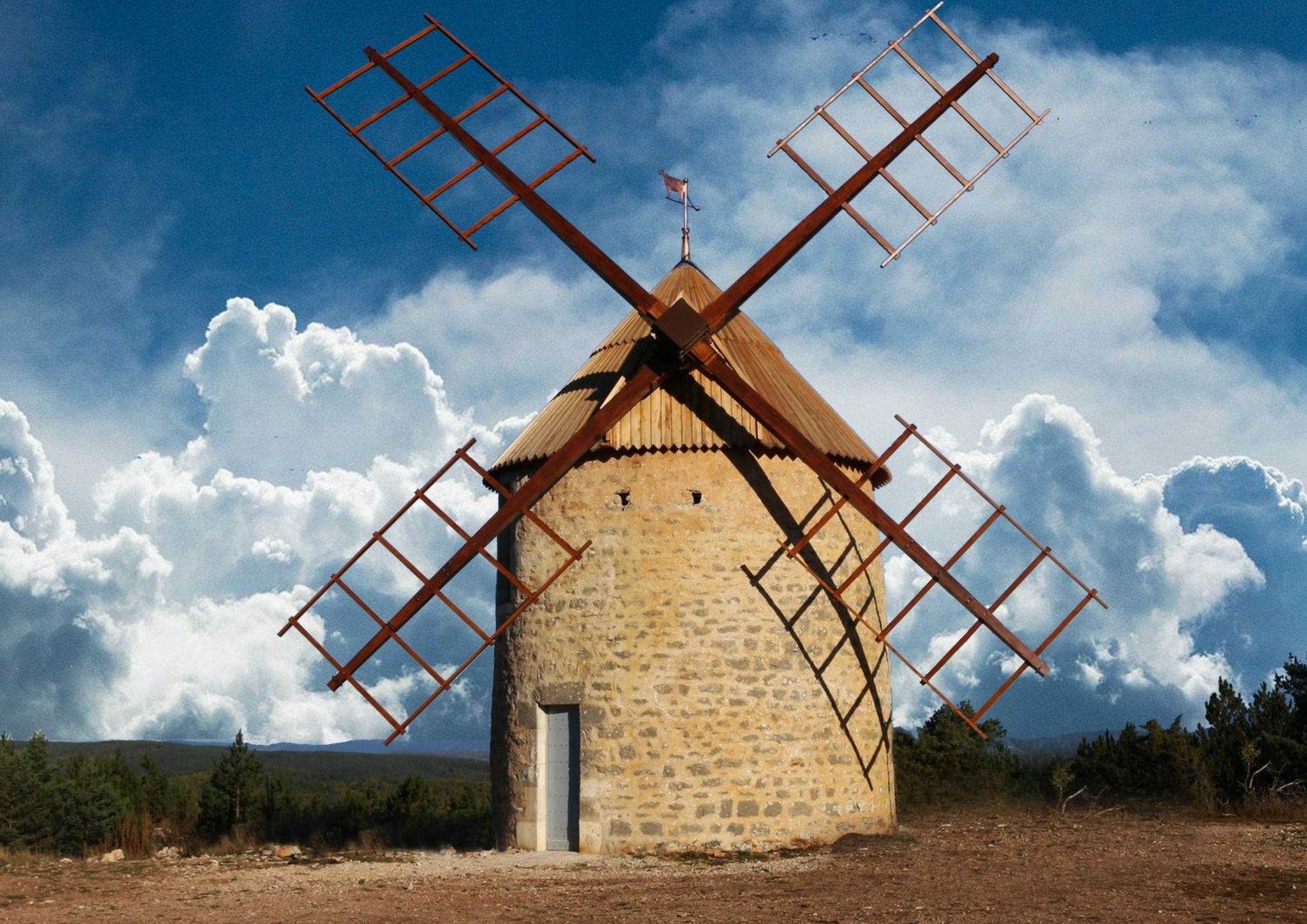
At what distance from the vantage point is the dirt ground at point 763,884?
902 cm

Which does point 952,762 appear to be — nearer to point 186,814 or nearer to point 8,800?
point 186,814

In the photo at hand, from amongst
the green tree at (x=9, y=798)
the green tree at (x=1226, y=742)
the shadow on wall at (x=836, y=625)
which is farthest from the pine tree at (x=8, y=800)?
the green tree at (x=1226, y=742)

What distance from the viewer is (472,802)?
69.7ft

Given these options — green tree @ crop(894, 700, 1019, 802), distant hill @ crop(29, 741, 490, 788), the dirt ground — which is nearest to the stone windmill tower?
the dirt ground

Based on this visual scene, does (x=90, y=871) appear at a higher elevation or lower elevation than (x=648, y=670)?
lower

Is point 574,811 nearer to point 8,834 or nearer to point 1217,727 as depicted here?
point 8,834

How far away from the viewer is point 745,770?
12.4 meters

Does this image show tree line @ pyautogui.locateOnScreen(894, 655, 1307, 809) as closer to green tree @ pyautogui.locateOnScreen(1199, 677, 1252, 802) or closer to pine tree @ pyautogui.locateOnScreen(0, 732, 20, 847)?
green tree @ pyautogui.locateOnScreen(1199, 677, 1252, 802)

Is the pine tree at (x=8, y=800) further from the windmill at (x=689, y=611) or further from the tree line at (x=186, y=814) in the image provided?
the windmill at (x=689, y=611)

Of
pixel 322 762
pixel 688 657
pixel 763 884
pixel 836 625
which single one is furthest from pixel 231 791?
pixel 322 762

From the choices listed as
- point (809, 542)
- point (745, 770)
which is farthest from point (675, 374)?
point (745, 770)

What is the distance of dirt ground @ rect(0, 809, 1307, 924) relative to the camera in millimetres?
9016

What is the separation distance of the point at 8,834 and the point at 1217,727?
15.6 meters

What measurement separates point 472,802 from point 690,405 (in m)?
10.7
